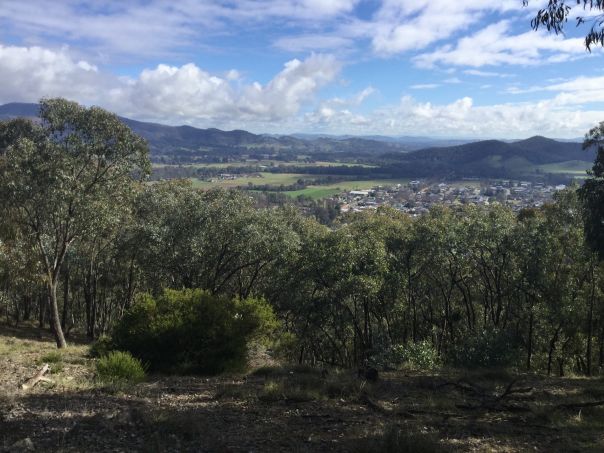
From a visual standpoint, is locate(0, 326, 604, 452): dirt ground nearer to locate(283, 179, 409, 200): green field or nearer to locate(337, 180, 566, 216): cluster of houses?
locate(337, 180, 566, 216): cluster of houses

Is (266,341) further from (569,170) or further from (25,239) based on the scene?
(569,170)

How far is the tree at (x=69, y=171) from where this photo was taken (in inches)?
721

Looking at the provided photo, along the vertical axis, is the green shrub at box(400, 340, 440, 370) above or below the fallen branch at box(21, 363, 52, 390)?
below

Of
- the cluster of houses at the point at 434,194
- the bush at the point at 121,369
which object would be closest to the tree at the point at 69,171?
the bush at the point at 121,369

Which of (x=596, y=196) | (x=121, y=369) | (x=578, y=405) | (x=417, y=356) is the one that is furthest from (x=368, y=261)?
(x=121, y=369)

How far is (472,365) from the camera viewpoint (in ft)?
52.7

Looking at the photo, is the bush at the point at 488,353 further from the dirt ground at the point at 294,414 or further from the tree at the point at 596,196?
the tree at the point at 596,196

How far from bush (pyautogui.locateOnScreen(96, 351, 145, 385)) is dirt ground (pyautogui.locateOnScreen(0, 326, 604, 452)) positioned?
35cm

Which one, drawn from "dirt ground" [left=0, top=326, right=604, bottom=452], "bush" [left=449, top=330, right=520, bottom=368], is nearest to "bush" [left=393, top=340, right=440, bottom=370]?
"bush" [left=449, top=330, right=520, bottom=368]

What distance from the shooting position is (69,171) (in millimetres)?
19062

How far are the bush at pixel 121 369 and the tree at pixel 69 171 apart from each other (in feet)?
32.2

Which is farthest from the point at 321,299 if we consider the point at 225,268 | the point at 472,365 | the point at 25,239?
the point at 25,239

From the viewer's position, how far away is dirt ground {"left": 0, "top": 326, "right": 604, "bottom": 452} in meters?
6.88

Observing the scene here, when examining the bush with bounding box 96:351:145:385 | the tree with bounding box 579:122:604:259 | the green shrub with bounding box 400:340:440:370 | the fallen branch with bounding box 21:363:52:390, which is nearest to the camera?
the fallen branch with bounding box 21:363:52:390
